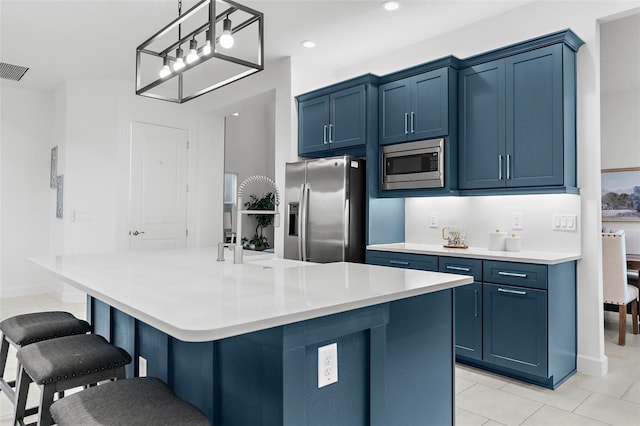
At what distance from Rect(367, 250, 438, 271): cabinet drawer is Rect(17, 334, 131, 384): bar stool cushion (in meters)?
2.33

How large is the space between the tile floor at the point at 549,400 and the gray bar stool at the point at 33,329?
0.45 m

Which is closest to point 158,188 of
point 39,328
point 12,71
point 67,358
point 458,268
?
point 12,71

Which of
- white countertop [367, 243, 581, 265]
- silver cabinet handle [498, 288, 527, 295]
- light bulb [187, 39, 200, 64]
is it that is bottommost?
silver cabinet handle [498, 288, 527, 295]

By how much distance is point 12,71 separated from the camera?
5254mm

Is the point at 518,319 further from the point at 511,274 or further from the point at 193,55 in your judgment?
the point at 193,55

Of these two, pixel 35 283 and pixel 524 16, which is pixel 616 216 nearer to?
pixel 524 16

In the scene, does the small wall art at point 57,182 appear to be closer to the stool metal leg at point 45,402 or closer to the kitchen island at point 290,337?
the kitchen island at point 290,337

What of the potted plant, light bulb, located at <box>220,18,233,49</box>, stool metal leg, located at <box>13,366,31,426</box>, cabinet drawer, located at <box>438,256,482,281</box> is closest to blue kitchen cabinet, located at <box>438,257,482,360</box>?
cabinet drawer, located at <box>438,256,482,281</box>

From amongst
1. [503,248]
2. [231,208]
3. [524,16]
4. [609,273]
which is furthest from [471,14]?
[231,208]

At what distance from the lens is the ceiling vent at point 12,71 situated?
16.7ft

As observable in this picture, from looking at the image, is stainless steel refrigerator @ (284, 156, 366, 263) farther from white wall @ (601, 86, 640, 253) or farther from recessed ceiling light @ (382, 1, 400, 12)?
white wall @ (601, 86, 640, 253)

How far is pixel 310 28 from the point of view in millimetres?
4000

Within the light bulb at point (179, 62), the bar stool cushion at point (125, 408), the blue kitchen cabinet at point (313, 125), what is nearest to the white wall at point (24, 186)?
the blue kitchen cabinet at point (313, 125)

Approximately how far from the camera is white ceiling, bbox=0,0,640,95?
357 cm
